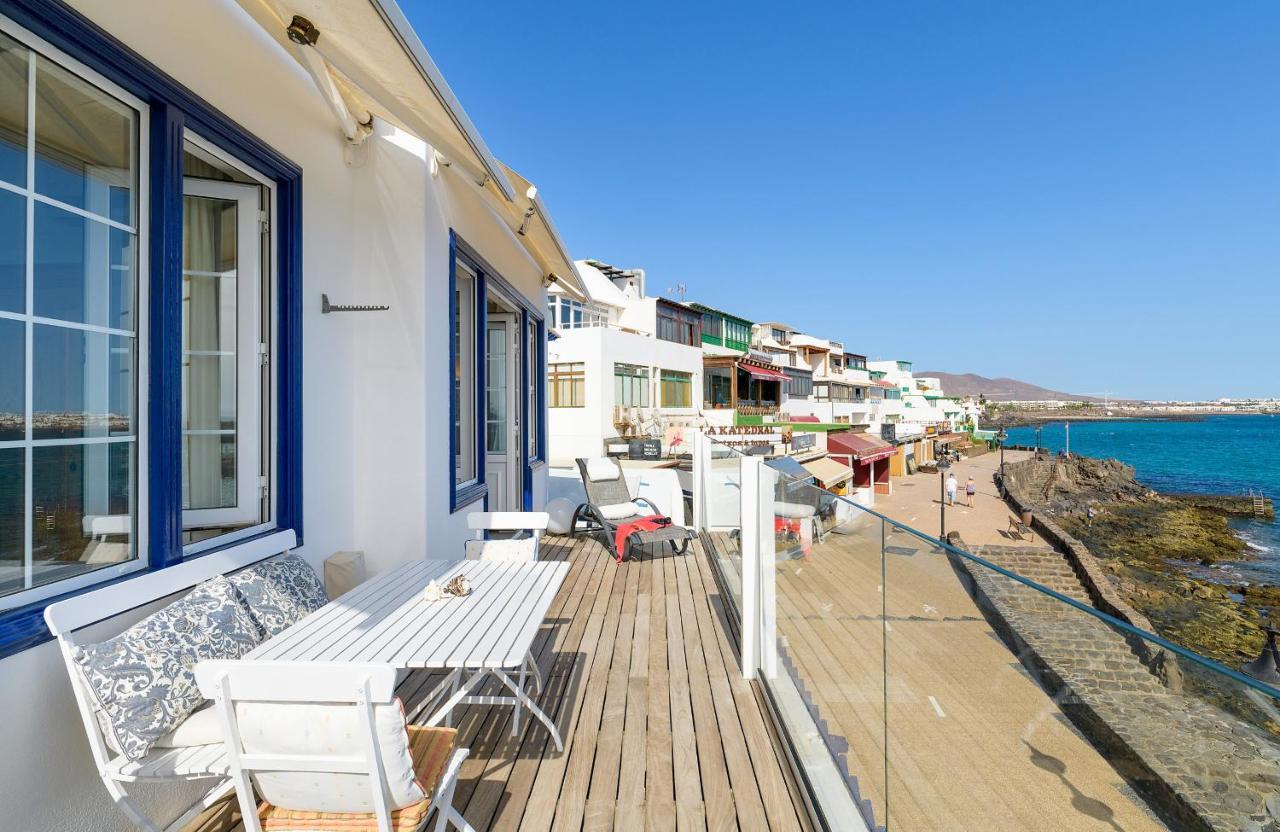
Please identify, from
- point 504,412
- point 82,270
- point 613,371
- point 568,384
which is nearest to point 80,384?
point 82,270

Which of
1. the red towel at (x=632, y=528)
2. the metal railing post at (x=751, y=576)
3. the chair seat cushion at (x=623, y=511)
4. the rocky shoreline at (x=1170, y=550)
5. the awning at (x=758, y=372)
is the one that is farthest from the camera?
the awning at (x=758, y=372)

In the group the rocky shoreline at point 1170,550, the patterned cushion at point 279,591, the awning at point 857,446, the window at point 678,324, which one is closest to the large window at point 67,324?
the patterned cushion at point 279,591

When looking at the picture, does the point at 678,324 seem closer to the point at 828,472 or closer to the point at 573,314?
the point at 573,314

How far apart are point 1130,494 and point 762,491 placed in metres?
51.9

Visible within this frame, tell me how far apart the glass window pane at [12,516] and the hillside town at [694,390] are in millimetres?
3420

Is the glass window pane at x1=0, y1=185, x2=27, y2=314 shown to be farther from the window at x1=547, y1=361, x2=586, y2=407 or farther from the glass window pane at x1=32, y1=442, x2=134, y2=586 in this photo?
the window at x1=547, y1=361, x2=586, y2=407

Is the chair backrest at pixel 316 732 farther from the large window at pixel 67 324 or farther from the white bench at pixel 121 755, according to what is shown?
the large window at pixel 67 324

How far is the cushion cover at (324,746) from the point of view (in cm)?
152

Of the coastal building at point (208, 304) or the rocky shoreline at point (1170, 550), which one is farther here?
the rocky shoreline at point (1170, 550)

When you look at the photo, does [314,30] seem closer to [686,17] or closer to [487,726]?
[487,726]

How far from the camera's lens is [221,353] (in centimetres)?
305

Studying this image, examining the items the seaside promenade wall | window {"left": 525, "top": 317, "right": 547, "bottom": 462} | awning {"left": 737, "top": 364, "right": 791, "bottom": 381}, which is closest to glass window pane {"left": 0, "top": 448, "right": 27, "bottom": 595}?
the seaside promenade wall

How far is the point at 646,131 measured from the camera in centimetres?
2489

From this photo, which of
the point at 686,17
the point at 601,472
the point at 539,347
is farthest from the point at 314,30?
the point at 686,17
